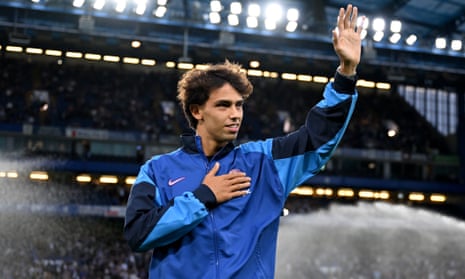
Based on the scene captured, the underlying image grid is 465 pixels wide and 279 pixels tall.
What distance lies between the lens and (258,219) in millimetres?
2895

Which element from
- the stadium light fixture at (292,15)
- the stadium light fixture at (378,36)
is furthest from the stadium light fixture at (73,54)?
the stadium light fixture at (378,36)

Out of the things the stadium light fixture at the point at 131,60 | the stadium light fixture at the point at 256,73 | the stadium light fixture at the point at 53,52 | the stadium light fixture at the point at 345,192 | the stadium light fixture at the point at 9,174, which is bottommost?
the stadium light fixture at the point at 345,192

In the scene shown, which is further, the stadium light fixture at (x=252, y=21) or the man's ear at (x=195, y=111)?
the stadium light fixture at (x=252, y=21)

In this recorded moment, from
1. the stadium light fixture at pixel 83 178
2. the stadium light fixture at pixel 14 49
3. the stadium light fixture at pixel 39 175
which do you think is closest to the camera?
the stadium light fixture at pixel 39 175

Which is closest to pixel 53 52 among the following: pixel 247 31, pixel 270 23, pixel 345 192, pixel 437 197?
pixel 247 31

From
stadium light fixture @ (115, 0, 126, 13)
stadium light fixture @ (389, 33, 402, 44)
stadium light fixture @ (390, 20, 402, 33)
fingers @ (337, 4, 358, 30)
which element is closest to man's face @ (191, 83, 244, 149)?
fingers @ (337, 4, 358, 30)

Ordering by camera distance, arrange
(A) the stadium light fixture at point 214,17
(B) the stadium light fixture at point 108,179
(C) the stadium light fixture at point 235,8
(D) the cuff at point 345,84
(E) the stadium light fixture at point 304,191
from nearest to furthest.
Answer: (D) the cuff at point 345,84
(C) the stadium light fixture at point 235,8
(A) the stadium light fixture at point 214,17
(B) the stadium light fixture at point 108,179
(E) the stadium light fixture at point 304,191

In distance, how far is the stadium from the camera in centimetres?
2519

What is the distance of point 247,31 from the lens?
2539 centimetres

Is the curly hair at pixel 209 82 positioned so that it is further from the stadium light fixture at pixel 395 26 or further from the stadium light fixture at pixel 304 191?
the stadium light fixture at pixel 304 191

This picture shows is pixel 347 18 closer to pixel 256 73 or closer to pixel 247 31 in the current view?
pixel 247 31

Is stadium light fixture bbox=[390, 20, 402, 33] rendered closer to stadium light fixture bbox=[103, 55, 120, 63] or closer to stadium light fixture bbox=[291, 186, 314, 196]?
stadium light fixture bbox=[291, 186, 314, 196]

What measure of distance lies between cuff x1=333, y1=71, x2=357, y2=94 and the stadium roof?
71.1 ft

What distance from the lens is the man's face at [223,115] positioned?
9.91ft
